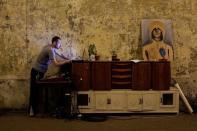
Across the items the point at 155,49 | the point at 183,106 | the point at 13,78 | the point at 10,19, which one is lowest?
the point at 183,106

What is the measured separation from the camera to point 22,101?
8.30m

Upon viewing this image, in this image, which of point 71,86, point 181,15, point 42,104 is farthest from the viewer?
point 181,15

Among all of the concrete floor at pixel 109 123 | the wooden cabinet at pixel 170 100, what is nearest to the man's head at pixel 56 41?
the concrete floor at pixel 109 123

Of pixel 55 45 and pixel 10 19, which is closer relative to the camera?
pixel 55 45

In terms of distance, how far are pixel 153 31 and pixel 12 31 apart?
2.90 meters

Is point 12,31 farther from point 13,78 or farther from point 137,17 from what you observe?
point 137,17

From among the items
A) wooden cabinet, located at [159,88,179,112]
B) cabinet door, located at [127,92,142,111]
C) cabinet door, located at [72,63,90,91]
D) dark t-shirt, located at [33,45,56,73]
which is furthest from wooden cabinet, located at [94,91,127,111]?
dark t-shirt, located at [33,45,56,73]

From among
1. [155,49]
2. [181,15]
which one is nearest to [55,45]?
[155,49]

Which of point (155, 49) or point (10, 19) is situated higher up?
point (10, 19)

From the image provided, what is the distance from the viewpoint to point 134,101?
7.73 metres

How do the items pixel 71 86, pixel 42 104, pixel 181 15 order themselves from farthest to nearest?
pixel 181 15 → pixel 42 104 → pixel 71 86

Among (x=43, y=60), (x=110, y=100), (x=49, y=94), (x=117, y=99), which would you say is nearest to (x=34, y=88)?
(x=49, y=94)

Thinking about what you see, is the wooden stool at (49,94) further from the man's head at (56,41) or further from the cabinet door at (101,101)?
the man's head at (56,41)

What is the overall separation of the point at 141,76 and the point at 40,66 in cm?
195
